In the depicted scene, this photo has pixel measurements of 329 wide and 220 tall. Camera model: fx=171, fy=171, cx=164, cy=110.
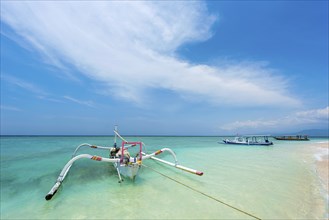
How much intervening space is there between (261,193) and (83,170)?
1049cm

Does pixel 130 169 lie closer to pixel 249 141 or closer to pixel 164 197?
pixel 164 197

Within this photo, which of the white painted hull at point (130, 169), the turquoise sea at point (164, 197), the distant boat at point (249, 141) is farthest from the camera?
the distant boat at point (249, 141)

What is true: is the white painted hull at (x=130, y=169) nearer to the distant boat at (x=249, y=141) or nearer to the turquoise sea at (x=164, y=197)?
the turquoise sea at (x=164, y=197)

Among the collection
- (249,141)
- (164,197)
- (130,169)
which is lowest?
(164,197)

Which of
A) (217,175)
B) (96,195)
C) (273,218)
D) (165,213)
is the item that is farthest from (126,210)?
(217,175)

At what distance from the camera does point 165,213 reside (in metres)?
5.59

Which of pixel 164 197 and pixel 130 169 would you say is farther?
pixel 130 169

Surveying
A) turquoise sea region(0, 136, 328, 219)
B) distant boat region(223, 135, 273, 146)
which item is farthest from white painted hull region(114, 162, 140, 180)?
distant boat region(223, 135, 273, 146)

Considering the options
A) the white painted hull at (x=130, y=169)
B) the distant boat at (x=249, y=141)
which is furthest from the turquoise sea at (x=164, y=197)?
the distant boat at (x=249, y=141)

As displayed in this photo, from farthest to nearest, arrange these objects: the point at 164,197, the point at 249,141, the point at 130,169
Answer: the point at 249,141, the point at 130,169, the point at 164,197

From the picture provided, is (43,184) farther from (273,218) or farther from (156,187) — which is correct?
(273,218)

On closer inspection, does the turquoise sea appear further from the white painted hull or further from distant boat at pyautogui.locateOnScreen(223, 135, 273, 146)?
distant boat at pyautogui.locateOnScreen(223, 135, 273, 146)

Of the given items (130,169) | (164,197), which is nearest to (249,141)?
(130,169)

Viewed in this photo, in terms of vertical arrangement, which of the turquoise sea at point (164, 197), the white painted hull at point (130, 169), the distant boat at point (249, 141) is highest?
the distant boat at point (249, 141)
